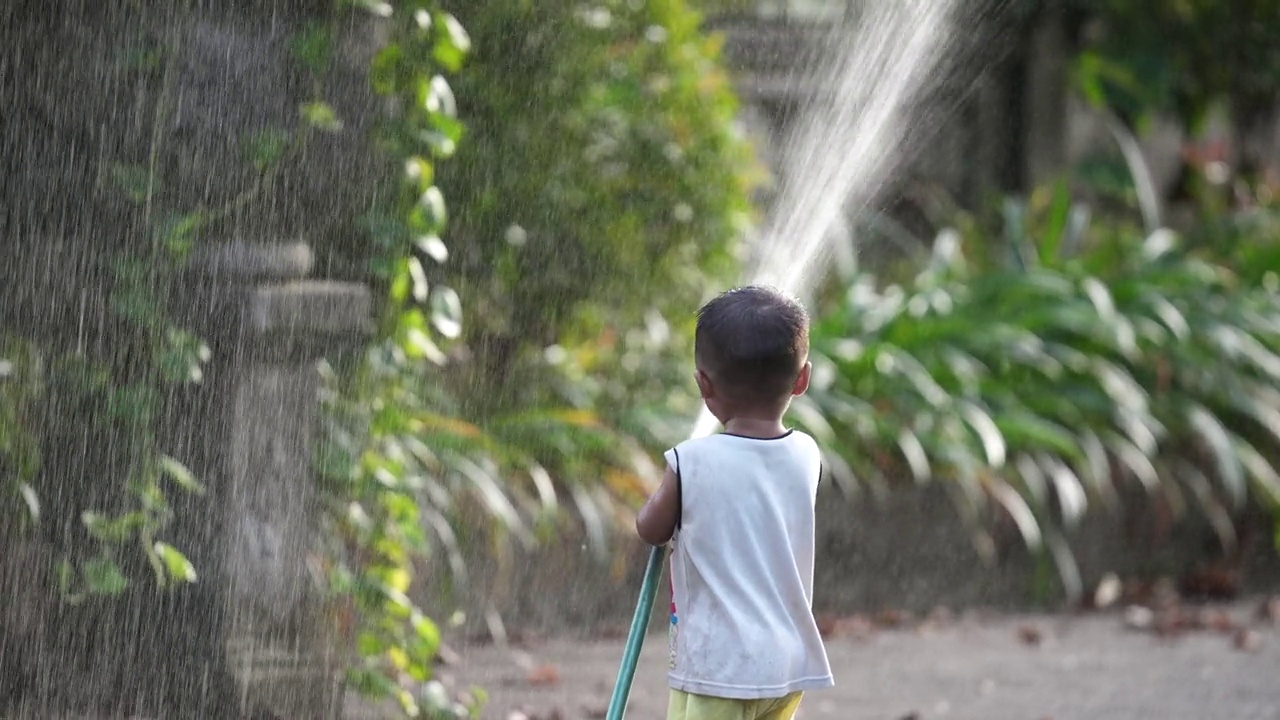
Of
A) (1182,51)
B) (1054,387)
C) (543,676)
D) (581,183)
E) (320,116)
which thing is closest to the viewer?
(320,116)

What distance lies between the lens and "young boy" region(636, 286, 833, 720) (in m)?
2.10

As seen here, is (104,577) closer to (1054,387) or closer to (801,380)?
(801,380)

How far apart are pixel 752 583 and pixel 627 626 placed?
7.88ft

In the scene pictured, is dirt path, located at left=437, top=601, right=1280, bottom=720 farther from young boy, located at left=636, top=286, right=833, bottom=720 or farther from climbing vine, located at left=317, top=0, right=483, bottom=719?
young boy, located at left=636, top=286, right=833, bottom=720

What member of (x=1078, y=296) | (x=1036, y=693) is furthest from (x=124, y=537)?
(x=1078, y=296)

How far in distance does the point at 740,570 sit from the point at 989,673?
2.29 m

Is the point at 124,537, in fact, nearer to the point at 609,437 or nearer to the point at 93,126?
the point at 93,126

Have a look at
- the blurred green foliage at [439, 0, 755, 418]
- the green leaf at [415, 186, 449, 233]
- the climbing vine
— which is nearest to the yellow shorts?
the climbing vine

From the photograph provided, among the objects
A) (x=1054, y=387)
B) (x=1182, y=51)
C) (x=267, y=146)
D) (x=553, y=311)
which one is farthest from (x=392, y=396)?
(x=1182, y=51)

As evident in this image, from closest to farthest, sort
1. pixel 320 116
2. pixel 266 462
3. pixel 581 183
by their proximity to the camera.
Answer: pixel 320 116, pixel 266 462, pixel 581 183

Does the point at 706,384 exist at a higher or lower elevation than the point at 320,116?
lower

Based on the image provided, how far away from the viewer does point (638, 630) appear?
213 centimetres

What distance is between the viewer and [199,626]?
3.00 meters

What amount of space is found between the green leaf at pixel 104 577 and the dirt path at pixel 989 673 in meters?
0.98
